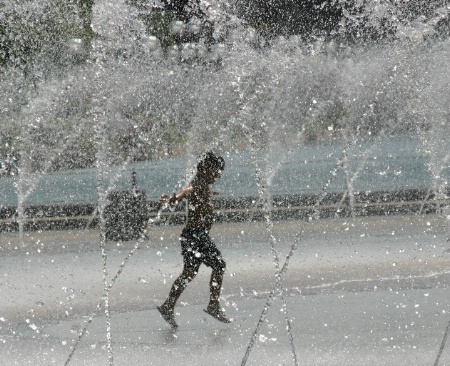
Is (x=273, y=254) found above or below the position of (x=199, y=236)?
below

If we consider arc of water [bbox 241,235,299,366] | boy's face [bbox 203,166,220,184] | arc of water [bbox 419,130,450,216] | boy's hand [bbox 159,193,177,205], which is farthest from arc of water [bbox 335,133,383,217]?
boy's hand [bbox 159,193,177,205]

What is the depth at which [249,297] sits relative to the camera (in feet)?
19.9

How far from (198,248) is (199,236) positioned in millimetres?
69

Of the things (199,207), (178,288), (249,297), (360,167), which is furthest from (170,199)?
(360,167)

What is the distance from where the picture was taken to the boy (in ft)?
16.8

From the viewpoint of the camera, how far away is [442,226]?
335 inches

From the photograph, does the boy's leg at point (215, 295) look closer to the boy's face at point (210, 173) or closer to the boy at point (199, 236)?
the boy at point (199, 236)

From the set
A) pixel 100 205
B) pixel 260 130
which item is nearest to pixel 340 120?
pixel 260 130

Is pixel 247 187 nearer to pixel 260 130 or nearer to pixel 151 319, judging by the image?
pixel 260 130

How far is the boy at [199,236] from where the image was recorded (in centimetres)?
512

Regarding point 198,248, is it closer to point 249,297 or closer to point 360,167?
point 249,297

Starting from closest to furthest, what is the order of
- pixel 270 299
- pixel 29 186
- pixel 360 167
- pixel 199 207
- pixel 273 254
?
1. pixel 199 207
2. pixel 270 299
3. pixel 273 254
4. pixel 29 186
5. pixel 360 167

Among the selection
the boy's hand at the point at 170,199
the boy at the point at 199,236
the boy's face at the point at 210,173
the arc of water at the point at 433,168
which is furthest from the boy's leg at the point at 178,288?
the arc of water at the point at 433,168

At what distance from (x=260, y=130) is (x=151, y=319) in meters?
8.14
